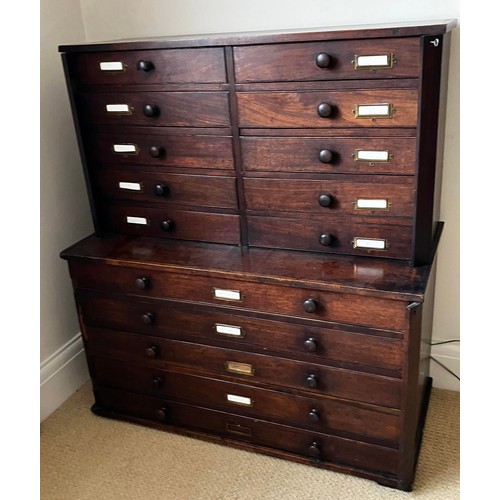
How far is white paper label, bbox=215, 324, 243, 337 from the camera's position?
1664mm

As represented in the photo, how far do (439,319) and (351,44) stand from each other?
1044 millimetres

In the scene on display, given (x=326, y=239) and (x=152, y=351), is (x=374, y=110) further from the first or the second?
(x=152, y=351)

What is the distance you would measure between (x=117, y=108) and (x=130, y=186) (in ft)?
0.79

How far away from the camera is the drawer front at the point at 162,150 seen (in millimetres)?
1637

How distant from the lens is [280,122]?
5.01 ft

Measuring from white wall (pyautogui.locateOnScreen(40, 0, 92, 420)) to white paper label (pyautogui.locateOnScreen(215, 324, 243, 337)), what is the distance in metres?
0.70

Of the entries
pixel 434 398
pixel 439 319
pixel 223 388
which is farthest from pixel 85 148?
pixel 434 398

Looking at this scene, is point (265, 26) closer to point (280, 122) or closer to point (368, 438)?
point (280, 122)

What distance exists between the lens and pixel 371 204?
1516mm

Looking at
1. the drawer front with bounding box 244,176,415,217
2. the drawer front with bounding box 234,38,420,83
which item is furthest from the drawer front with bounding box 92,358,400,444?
the drawer front with bounding box 234,38,420,83

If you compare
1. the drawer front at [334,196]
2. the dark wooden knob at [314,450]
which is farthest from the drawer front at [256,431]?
the drawer front at [334,196]

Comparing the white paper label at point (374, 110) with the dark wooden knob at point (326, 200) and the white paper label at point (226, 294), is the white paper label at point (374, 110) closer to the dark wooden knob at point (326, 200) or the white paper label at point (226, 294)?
the dark wooden knob at point (326, 200)

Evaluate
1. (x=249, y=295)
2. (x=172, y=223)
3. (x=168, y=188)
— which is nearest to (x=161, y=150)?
(x=168, y=188)
